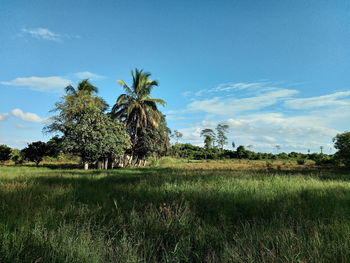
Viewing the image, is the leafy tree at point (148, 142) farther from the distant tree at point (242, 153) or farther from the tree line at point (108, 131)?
the distant tree at point (242, 153)

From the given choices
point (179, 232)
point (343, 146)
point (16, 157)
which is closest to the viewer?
point (179, 232)

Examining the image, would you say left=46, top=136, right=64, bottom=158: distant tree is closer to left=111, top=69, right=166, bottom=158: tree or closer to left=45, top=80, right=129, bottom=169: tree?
left=45, top=80, right=129, bottom=169: tree

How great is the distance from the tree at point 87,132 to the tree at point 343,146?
19973 millimetres

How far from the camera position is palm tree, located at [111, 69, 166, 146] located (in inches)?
872

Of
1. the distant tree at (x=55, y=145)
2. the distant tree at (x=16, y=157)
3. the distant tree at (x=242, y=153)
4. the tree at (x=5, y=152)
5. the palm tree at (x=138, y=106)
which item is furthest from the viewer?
the distant tree at (x=242, y=153)

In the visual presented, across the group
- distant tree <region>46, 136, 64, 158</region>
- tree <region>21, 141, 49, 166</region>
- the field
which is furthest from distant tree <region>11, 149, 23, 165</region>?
the field

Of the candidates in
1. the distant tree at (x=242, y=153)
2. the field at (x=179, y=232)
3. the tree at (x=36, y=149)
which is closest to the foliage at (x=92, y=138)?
the tree at (x=36, y=149)

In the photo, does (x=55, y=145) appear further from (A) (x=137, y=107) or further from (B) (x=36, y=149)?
(A) (x=137, y=107)

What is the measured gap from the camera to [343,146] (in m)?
19.5

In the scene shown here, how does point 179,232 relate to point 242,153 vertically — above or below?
below

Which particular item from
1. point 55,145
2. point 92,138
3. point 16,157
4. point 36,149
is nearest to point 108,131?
point 92,138

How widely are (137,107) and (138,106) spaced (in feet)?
0.50

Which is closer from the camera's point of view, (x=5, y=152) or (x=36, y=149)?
(x=36, y=149)

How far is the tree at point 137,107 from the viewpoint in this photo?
22.2 m
